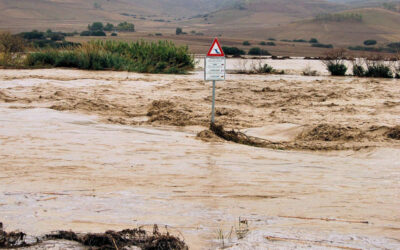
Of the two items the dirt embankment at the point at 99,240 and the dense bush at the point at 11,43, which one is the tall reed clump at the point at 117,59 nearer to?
the dense bush at the point at 11,43

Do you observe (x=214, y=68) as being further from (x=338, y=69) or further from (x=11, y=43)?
(x=11, y=43)

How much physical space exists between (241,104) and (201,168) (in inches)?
227

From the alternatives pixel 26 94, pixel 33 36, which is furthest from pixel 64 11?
pixel 26 94

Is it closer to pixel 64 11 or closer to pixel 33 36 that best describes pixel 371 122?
pixel 33 36

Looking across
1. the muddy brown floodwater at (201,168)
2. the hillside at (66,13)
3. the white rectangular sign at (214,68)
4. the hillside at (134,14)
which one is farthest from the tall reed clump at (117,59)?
the hillside at (134,14)

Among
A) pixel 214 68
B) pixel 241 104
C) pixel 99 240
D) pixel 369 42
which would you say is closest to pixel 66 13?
pixel 369 42

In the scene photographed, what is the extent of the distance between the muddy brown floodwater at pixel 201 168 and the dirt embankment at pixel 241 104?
4 cm

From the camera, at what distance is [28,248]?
10.9 feet

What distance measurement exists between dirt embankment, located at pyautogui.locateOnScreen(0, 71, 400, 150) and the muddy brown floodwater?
1.6 inches

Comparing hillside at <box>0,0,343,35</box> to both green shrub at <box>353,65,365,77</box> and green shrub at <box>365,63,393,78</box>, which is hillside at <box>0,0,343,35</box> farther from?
green shrub at <box>365,63,393,78</box>

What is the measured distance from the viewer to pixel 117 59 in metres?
17.4

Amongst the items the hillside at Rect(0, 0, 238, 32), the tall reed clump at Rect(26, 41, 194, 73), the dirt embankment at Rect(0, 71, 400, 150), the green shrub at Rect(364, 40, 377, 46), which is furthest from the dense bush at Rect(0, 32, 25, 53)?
the green shrub at Rect(364, 40, 377, 46)

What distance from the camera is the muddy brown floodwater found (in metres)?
3.87

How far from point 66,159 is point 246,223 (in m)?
2.70
